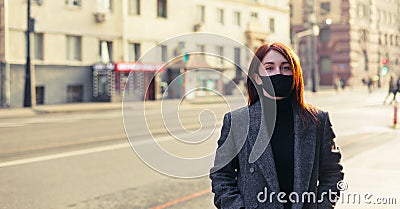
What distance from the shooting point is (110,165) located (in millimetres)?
9898

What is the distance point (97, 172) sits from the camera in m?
9.17

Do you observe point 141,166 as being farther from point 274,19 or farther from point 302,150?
point 274,19

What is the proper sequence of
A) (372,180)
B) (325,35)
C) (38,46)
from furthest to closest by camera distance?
(325,35), (38,46), (372,180)

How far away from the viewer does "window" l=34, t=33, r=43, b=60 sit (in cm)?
3123

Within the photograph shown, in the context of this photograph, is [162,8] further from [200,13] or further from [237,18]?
[237,18]

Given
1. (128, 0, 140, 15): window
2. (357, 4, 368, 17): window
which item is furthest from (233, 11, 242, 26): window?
(357, 4, 368, 17): window

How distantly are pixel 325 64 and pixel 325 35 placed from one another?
3641 millimetres

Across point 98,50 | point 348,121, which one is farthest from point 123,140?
point 98,50

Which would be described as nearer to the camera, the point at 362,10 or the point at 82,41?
the point at 82,41

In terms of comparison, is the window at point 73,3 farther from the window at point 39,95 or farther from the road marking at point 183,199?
the road marking at point 183,199

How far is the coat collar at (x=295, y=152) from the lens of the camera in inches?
112

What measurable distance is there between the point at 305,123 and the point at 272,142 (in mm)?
214

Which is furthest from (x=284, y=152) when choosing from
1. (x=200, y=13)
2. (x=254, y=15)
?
(x=254, y=15)

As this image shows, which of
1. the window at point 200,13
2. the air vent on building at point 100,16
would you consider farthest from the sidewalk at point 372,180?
the window at point 200,13
